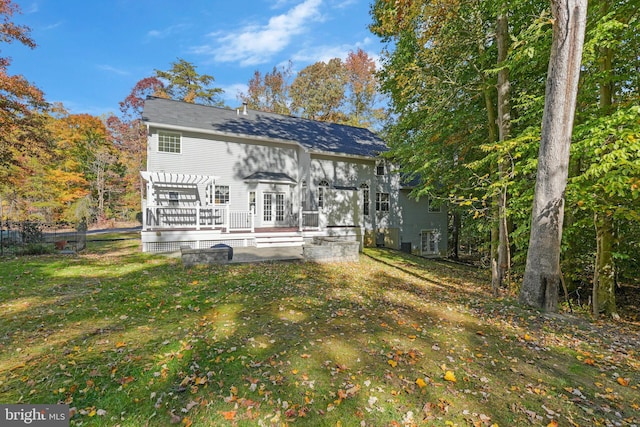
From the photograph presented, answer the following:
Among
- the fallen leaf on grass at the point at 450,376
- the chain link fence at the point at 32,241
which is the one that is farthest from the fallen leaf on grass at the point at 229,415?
the chain link fence at the point at 32,241

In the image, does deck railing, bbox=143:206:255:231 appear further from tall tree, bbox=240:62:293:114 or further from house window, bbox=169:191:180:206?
tall tree, bbox=240:62:293:114

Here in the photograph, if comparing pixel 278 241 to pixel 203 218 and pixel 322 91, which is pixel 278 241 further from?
pixel 322 91

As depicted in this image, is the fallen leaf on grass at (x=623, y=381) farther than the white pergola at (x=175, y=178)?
No

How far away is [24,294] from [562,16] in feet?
40.2

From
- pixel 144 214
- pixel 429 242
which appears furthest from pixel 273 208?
pixel 429 242

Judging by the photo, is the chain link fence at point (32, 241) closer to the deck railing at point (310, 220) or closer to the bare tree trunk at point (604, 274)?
the deck railing at point (310, 220)

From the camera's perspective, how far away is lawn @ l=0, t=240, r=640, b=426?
2850 mm

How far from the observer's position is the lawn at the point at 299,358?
9.35ft

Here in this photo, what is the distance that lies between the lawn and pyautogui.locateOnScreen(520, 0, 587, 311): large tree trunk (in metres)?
0.75

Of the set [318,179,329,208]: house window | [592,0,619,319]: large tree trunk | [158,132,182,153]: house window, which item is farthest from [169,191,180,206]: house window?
[592,0,619,319]: large tree trunk

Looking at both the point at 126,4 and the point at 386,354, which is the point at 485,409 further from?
the point at 126,4

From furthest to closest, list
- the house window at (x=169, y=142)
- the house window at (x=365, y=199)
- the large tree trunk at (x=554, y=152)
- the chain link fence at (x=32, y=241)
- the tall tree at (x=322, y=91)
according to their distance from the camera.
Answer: the tall tree at (x=322, y=91), the house window at (x=365, y=199), the house window at (x=169, y=142), the chain link fence at (x=32, y=241), the large tree trunk at (x=554, y=152)

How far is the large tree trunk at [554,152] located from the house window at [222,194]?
1316 centimetres

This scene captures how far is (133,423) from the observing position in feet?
8.60
